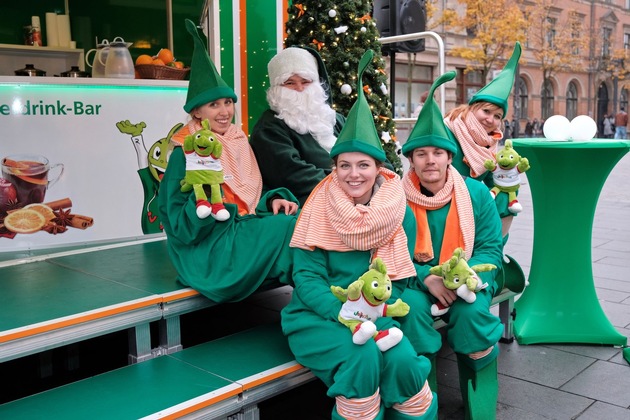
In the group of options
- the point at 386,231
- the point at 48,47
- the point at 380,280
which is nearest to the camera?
the point at 380,280

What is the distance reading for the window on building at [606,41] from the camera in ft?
119

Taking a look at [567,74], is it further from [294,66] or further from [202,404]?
[202,404]

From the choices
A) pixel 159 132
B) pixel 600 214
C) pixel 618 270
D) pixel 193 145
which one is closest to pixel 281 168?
pixel 193 145

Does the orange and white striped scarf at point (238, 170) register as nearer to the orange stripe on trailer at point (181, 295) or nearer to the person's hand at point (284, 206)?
the person's hand at point (284, 206)

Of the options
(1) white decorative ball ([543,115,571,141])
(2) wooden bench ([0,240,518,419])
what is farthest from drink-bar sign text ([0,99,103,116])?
(1) white decorative ball ([543,115,571,141])

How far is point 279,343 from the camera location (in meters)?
3.07

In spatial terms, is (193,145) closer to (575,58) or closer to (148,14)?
(148,14)

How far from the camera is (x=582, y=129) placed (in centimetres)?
398

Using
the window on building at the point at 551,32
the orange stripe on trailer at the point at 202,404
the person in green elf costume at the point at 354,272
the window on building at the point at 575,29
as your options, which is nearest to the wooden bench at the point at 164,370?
the orange stripe on trailer at the point at 202,404

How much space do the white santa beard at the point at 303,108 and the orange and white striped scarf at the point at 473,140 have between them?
0.74 m

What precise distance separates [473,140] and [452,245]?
0.84m

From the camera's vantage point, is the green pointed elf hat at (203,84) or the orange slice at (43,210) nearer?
the green pointed elf hat at (203,84)

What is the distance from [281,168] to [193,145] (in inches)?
31.5

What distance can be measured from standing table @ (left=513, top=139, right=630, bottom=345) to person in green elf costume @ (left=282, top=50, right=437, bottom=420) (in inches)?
59.8
